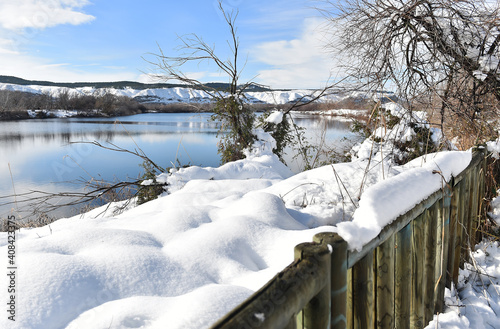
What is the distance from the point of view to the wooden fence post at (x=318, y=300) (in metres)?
1.00

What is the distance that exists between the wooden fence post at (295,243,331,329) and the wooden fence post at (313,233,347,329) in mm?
51

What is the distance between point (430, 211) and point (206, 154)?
13602mm

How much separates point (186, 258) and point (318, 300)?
123cm

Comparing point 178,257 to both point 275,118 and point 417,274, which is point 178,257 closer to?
point 417,274

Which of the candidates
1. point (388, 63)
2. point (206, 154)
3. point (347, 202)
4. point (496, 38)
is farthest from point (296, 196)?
point (206, 154)

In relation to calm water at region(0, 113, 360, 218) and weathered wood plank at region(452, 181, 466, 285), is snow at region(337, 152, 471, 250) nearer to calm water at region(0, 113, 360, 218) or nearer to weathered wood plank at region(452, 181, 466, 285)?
weathered wood plank at region(452, 181, 466, 285)

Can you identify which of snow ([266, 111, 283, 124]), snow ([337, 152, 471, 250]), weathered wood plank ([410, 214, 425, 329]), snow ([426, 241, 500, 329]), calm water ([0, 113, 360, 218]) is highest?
snow ([266, 111, 283, 124])

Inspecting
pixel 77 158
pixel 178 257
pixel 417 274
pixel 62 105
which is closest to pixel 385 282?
pixel 417 274

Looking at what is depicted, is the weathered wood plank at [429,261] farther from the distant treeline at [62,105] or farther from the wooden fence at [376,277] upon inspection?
the distant treeline at [62,105]

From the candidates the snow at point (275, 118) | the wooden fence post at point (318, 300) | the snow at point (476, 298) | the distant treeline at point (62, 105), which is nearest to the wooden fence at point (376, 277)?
the wooden fence post at point (318, 300)

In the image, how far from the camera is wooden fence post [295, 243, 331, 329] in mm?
1001

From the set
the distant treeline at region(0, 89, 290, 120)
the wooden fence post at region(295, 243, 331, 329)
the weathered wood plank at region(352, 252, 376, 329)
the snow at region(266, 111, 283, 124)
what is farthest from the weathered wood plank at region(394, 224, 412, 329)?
the distant treeline at region(0, 89, 290, 120)

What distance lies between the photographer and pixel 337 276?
43.8 inches

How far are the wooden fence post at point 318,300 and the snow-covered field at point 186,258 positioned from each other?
0.18m
